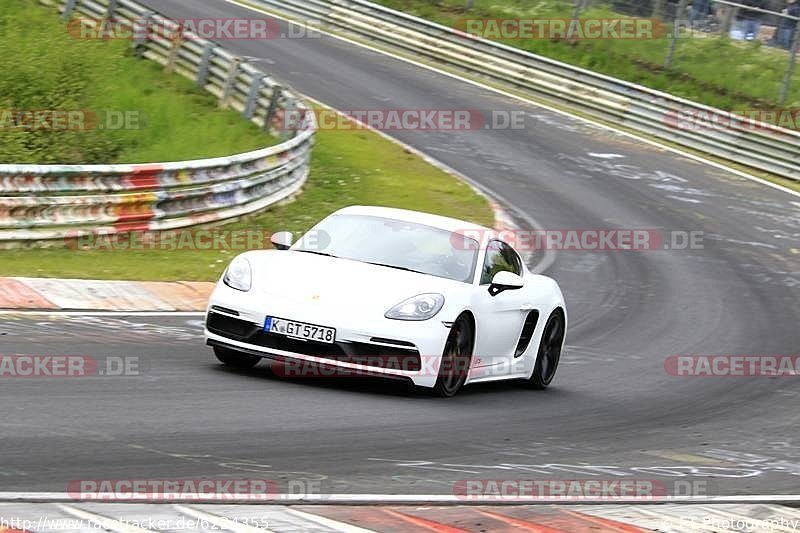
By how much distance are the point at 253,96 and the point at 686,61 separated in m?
11.8

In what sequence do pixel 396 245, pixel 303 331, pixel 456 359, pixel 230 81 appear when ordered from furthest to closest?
pixel 230 81 < pixel 396 245 < pixel 456 359 < pixel 303 331

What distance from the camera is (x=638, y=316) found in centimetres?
1630

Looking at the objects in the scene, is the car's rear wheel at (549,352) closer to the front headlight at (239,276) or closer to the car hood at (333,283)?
the car hood at (333,283)

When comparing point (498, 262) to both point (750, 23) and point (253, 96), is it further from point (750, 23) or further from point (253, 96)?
point (750, 23)

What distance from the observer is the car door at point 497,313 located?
33.2ft

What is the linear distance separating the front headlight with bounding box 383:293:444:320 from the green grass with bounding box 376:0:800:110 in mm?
22294

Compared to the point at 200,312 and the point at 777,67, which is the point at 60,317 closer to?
the point at 200,312

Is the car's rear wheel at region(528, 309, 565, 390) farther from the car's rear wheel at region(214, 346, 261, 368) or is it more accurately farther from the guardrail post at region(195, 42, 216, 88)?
the guardrail post at region(195, 42, 216, 88)

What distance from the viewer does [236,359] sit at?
988 centimetres

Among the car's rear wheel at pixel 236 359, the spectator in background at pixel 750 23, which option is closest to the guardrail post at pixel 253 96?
the spectator in background at pixel 750 23

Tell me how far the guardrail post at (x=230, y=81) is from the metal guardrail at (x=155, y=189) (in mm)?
1294

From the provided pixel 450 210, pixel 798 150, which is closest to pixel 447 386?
pixel 450 210

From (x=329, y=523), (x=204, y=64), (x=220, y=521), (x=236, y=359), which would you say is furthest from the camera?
(x=204, y=64)

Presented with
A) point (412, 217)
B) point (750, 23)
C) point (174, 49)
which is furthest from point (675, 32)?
point (412, 217)
